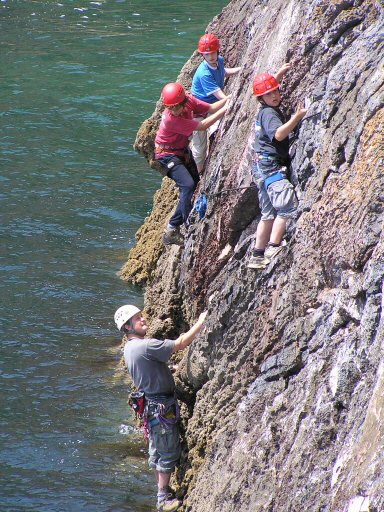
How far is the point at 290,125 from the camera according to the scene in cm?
953

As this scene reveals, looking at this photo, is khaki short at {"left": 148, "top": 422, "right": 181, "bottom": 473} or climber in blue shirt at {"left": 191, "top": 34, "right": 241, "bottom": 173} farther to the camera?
climber in blue shirt at {"left": 191, "top": 34, "right": 241, "bottom": 173}

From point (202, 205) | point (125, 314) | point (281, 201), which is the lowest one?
point (125, 314)

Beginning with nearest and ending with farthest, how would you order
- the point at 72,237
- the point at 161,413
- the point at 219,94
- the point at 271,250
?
1. the point at 271,250
2. the point at 161,413
3. the point at 219,94
4. the point at 72,237

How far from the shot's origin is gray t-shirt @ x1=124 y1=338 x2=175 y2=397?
10.3 metres

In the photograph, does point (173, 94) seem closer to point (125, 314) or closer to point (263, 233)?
point (263, 233)

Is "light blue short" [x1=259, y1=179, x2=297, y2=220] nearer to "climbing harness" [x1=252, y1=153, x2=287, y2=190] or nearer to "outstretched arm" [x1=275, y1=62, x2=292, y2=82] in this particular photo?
"climbing harness" [x1=252, y1=153, x2=287, y2=190]

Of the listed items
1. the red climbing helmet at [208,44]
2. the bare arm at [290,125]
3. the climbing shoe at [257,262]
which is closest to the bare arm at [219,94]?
the red climbing helmet at [208,44]

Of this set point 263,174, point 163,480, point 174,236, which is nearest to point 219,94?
point 174,236

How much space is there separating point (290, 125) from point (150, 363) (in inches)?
131

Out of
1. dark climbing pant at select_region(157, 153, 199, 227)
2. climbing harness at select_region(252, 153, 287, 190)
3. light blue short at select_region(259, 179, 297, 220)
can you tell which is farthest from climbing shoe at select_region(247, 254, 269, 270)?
dark climbing pant at select_region(157, 153, 199, 227)

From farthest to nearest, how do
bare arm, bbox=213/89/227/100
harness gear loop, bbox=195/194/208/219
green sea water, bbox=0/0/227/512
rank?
bare arm, bbox=213/89/227/100 → harness gear loop, bbox=195/194/208/219 → green sea water, bbox=0/0/227/512

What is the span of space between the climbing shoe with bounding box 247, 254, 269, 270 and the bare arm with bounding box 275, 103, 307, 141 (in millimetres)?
1364

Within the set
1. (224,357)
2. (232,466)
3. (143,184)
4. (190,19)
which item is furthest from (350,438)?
(190,19)

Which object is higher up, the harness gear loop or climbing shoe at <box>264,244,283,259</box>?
climbing shoe at <box>264,244,283,259</box>
